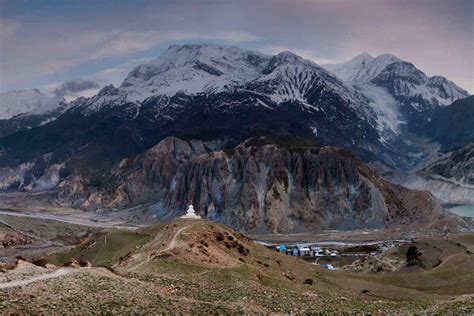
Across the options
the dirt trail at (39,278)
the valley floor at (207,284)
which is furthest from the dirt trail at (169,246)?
the dirt trail at (39,278)

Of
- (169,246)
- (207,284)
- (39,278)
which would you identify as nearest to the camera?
(39,278)

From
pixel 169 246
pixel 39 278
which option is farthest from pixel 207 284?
pixel 169 246

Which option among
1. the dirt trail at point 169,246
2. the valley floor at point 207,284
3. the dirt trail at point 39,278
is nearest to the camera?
the valley floor at point 207,284

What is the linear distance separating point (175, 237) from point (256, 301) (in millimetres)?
20917

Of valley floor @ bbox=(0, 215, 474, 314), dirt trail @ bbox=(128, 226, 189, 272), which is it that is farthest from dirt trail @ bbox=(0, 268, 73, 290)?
dirt trail @ bbox=(128, 226, 189, 272)

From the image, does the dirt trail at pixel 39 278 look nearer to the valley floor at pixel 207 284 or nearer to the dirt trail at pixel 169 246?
the valley floor at pixel 207 284

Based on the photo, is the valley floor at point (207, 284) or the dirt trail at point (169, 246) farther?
the dirt trail at point (169, 246)

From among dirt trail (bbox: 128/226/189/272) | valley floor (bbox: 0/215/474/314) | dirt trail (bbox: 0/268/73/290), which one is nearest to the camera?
valley floor (bbox: 0/215/474/314)

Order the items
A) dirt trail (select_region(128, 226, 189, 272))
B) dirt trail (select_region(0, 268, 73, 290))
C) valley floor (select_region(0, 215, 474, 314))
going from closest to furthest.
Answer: valley floor (select_region(0, 215, 474, 314))
dirt trail (select_region(0, 268, 73, 290))
dirt trail (select_region(128, 226, 189, 272))

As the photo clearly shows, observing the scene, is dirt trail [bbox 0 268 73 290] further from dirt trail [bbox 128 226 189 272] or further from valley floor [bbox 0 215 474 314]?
dirt trail [bbox 128 226 189 272]

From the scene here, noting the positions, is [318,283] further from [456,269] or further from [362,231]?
[362,231]

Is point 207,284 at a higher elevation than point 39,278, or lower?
lower

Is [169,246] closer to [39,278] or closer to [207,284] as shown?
[207,284]

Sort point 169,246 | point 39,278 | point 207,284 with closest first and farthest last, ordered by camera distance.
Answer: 1. point 39,278
2. point 207,284
3. point 169,246
